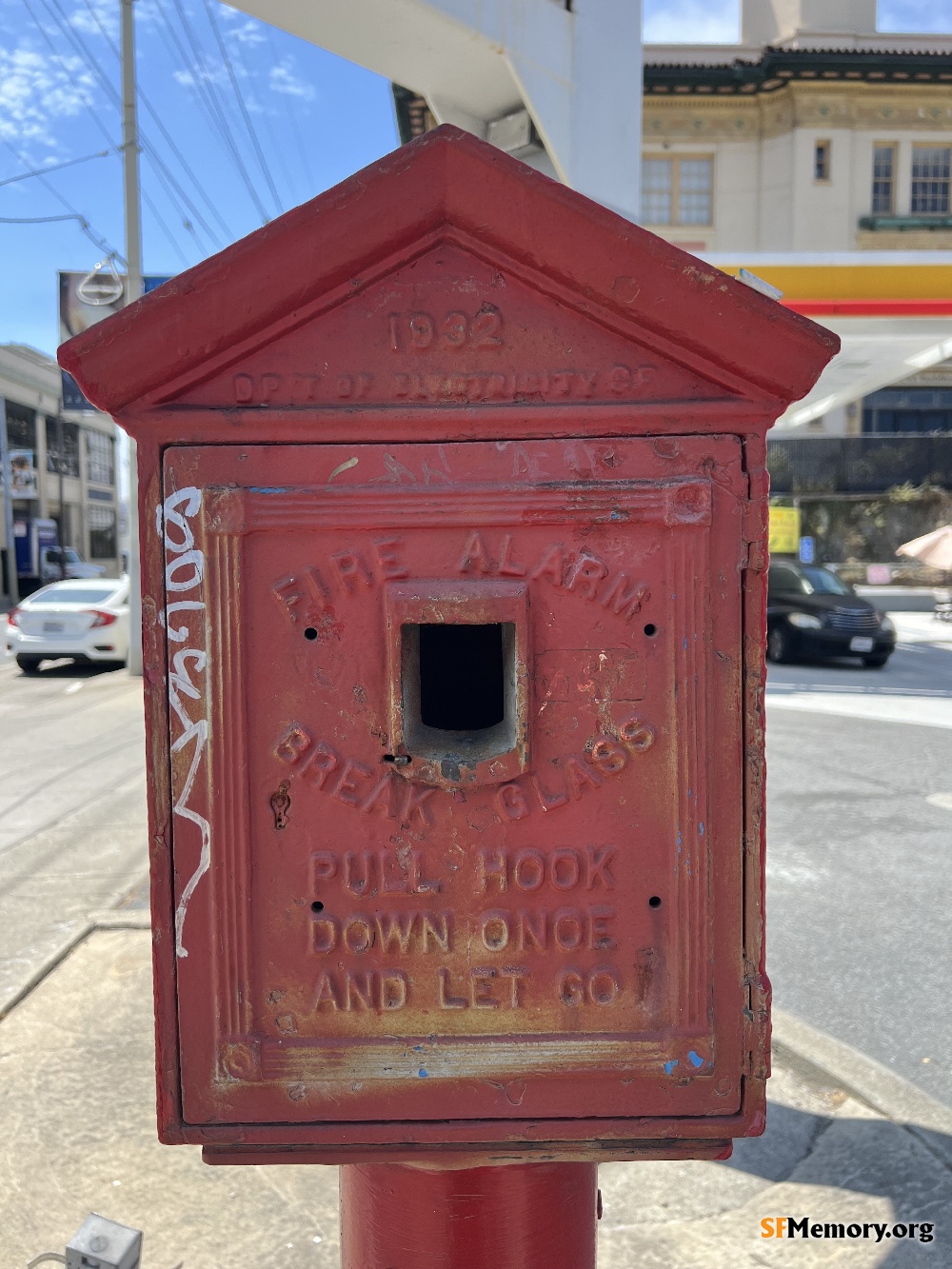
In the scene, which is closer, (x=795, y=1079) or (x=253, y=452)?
(x=253, y=452)

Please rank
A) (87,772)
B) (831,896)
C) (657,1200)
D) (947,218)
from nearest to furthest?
1. (657,1200)
2. (831,896)
3. (87,772)
4. (947,218)

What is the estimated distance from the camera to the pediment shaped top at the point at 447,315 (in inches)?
44.4

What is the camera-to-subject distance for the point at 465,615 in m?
1.16

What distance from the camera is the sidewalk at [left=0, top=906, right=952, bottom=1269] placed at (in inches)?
82.9

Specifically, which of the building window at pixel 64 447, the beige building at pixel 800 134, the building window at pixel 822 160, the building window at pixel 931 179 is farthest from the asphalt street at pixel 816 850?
the building window at pixel 64 447

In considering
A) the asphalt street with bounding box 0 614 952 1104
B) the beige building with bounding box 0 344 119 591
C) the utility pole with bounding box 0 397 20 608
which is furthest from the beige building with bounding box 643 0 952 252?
the utility pole with bounding box 0 397 20 608

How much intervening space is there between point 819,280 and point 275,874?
9.42m

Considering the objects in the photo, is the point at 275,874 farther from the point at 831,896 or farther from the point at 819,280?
the point at 819,280

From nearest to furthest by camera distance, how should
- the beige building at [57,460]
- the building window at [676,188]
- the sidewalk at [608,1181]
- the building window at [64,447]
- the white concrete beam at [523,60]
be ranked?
the sidewalk at [608,1181]
the white concrete beam at [523,60]
the building window at [676,188]
the beige building at [57,460]
the building window at [64,447]

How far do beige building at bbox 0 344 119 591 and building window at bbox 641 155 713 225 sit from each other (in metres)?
15.4

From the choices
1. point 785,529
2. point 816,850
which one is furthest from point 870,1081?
point 785,529

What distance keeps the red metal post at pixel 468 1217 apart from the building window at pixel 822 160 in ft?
79.7

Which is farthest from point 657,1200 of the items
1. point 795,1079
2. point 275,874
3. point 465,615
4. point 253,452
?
point 253,452

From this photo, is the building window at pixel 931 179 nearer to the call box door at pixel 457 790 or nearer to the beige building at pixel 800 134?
the beige building at pixel 800 134
